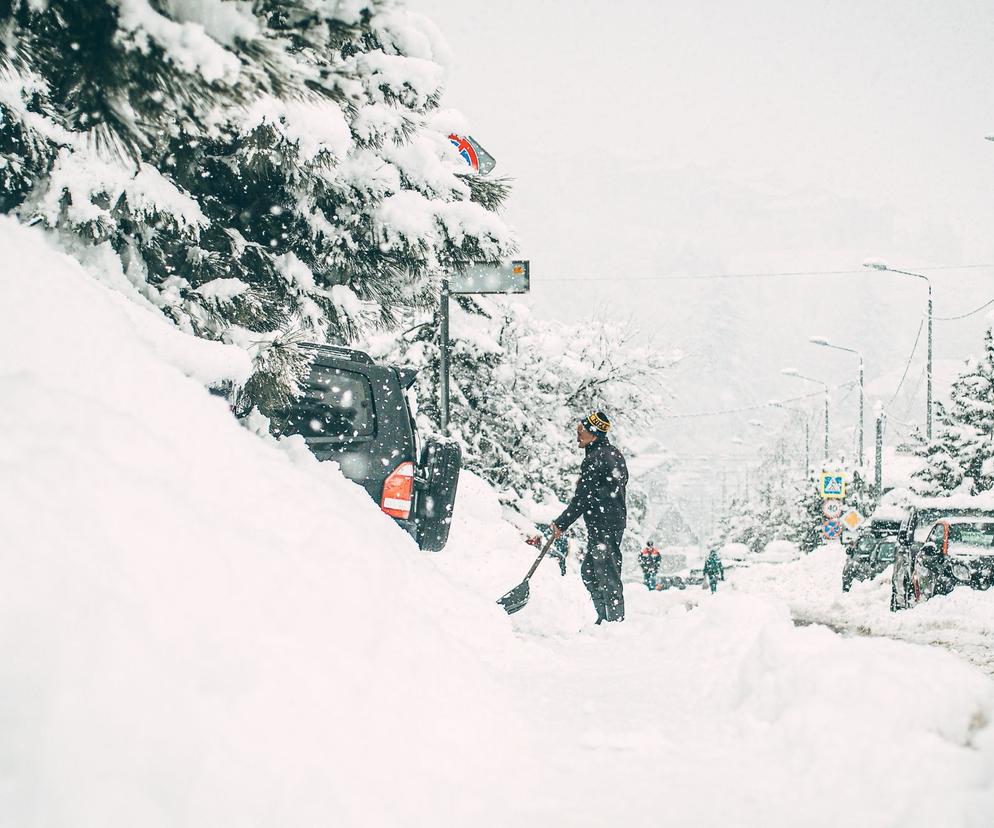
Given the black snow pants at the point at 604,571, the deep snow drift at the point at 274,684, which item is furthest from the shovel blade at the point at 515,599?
the deep snow drift at the point at 274,684

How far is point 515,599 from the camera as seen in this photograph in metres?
8.00

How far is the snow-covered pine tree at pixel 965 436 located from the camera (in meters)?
29.1

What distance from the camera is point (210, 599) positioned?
2.65 meters

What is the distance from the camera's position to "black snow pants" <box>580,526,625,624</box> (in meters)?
8.09

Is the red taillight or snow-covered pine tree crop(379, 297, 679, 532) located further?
snow-covered pine tree crop(379, 297, 679, 532)

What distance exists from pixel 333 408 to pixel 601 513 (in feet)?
8.66

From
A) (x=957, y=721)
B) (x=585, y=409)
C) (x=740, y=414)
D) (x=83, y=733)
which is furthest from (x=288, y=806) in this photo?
(x=740, y=414)

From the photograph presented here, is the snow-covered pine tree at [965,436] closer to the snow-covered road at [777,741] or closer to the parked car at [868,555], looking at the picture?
the parked car at [868,555]

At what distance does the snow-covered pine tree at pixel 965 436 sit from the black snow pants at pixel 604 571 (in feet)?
75.9

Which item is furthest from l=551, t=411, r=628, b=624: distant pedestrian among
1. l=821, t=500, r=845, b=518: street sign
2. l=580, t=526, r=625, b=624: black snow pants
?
l=821, t=500, r=845, b=518: street sign

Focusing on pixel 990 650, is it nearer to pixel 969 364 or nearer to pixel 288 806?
pixel 288 806

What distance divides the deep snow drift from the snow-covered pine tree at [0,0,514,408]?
91cm

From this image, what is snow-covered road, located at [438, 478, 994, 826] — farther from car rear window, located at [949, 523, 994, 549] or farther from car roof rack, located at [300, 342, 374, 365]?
car rear window, located at [949, 523, 994, 549]

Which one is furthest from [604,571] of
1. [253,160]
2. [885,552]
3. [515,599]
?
[885,552]
